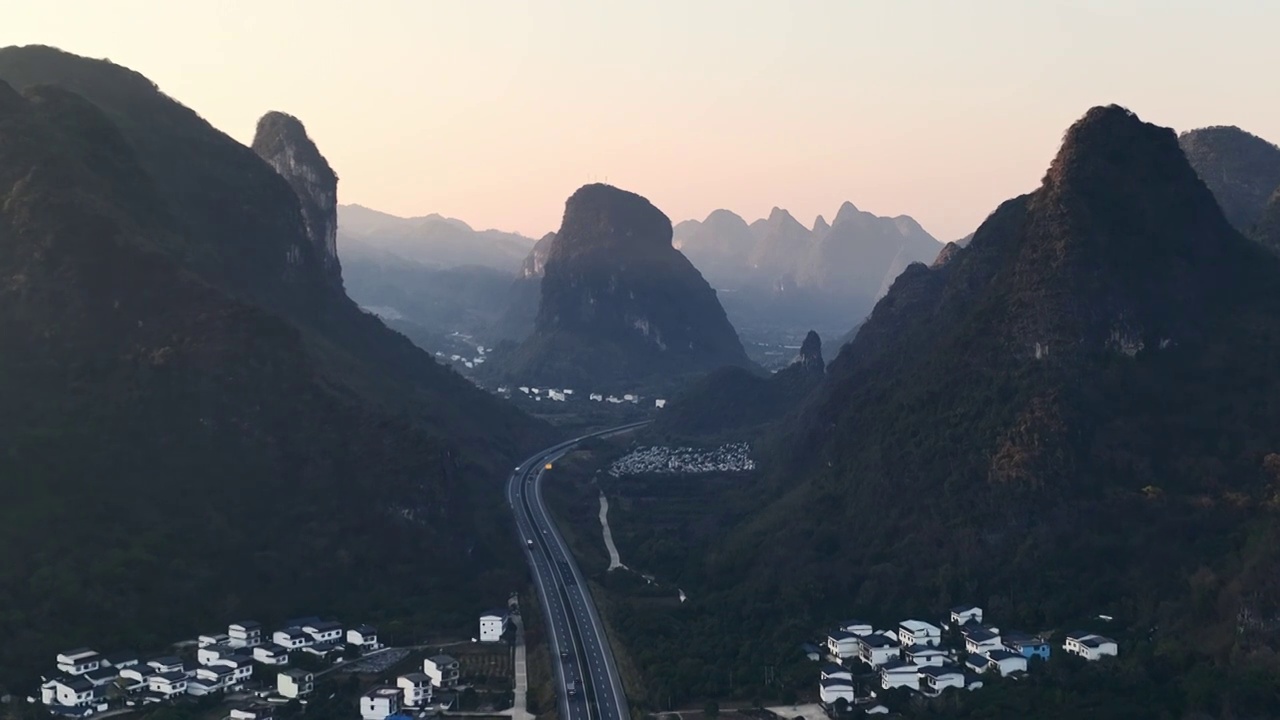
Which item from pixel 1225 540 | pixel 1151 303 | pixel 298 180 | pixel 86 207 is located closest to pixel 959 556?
pixel 1225 540

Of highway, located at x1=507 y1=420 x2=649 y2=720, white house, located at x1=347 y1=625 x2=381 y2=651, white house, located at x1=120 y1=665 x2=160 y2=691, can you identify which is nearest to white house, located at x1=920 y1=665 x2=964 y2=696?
highway, located at x1=507 y1=420 x2=649 y2=720

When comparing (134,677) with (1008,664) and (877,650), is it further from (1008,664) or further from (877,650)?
(1008,664)

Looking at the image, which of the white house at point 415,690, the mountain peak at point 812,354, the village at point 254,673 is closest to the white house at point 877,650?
the village at point 254,673

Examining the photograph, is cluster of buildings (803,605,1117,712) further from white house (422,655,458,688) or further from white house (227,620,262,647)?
white house (227,620,262,647)

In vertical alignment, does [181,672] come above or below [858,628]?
below

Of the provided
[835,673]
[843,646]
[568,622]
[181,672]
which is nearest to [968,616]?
[843,646]
